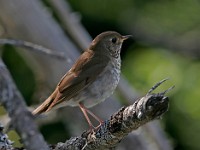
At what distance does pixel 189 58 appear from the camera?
30.6 feet

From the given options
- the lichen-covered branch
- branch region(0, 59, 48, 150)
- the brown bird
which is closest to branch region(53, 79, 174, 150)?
the lichen-covered branch

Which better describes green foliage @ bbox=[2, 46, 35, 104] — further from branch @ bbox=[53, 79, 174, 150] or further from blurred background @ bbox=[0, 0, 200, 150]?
branch @ bbox=[53, 79, 174, 150]

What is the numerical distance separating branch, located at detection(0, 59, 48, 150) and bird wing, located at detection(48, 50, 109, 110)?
143 cm

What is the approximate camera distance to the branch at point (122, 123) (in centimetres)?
367

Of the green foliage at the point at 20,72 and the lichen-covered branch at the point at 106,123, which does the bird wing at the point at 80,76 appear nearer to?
the lichen-covered branch at the point at 106,123

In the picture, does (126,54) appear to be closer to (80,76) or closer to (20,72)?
(20,72)

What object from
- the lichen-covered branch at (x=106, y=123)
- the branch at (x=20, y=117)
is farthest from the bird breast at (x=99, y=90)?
the branch at (x=20, y=117)

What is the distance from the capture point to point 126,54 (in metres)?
9.73

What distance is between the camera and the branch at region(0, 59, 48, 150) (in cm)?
374

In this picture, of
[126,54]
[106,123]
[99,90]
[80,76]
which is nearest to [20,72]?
[126,54]

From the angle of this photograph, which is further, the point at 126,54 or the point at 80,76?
the point at 126,54

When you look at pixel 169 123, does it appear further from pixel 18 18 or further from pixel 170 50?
pixel 18 18

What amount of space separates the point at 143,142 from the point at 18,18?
1.76 metres

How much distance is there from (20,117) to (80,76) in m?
2.07
